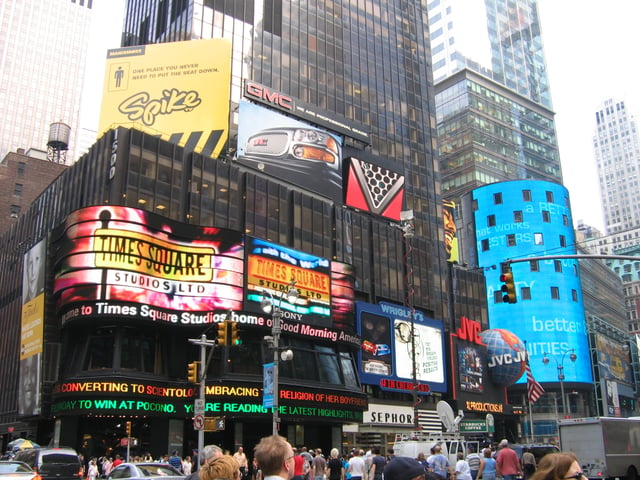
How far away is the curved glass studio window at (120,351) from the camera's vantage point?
4216 cm

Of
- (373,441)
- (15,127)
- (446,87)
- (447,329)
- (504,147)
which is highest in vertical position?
(15,127)

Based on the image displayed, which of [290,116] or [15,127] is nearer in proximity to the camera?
[290,116]

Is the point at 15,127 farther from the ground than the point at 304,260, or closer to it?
farther from the ground

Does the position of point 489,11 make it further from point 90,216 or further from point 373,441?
point 90,216

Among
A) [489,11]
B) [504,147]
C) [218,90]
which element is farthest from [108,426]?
[489,11]

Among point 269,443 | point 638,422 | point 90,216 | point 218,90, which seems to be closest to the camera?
point 269,443

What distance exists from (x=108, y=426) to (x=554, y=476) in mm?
42486

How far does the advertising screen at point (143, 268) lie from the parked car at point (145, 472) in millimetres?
21489

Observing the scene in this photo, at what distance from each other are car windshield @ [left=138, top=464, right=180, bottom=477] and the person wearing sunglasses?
59.2 feet

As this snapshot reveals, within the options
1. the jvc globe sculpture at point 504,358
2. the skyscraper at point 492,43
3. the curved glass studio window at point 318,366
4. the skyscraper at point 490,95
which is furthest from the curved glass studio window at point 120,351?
the skyscraper at point 492,43

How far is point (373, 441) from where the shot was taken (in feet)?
196

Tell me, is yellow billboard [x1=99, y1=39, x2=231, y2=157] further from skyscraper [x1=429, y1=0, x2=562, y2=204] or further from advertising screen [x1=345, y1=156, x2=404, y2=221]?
skyscraper [x1=429, y1=0, x2=562, y2=204]

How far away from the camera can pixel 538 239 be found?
98938mm

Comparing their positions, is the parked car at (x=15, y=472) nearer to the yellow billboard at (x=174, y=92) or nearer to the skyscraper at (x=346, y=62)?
the yellow billboard at (x=174, y=92)
